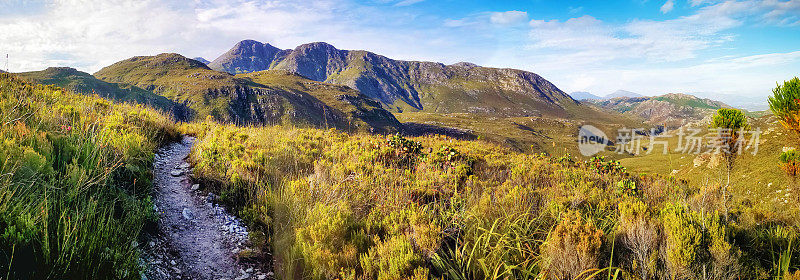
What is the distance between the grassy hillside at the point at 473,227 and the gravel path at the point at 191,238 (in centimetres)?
29

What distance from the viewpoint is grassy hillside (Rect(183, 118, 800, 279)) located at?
9.51ft

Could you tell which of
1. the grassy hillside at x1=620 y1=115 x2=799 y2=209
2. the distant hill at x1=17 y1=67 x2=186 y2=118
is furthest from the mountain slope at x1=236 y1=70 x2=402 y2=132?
the grassy hillside at x1=620 y1=115 x2=799 y2=209

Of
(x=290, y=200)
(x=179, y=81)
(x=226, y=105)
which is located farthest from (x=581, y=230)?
(x=179, y=81)

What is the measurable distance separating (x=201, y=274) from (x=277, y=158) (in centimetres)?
340

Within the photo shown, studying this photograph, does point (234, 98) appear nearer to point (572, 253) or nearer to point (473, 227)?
point (473, 227)

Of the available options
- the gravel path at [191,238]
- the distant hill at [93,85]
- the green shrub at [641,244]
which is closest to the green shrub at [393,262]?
the gravel path at [191,238]

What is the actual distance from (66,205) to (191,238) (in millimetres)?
1226

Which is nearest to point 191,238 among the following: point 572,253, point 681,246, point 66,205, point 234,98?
point 66,205

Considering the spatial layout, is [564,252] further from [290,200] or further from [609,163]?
[609,163]

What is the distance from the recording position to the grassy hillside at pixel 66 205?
90.3 inches

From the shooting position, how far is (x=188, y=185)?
5328 millimetres

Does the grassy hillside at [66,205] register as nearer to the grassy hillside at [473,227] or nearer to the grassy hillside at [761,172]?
the grassy hillside at [473,227]

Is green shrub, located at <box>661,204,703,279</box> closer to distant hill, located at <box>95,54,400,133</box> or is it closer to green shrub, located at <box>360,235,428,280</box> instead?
green shrub, located at <box>360,235,428,280</box>

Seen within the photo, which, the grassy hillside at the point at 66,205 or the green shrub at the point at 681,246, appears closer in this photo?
the grassy hillside at the point at 66,205
